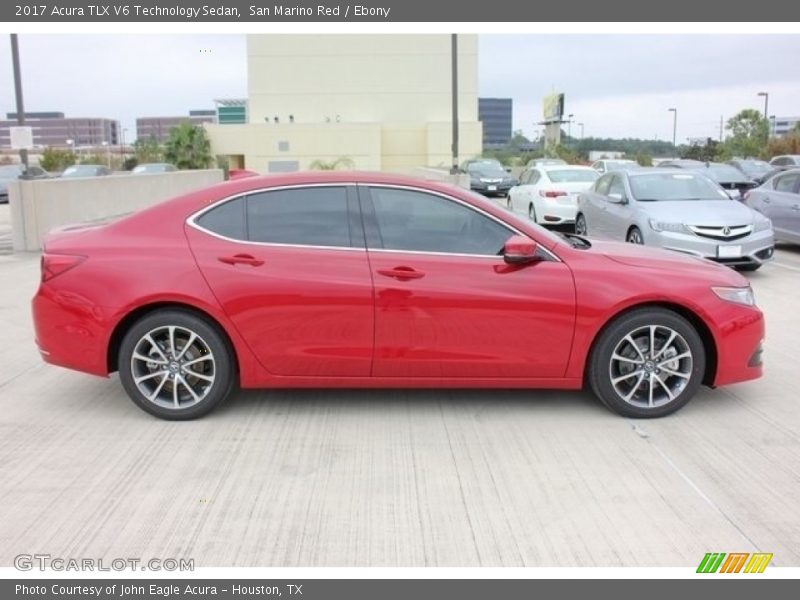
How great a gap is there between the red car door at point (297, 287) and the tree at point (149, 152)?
4641 centimetres

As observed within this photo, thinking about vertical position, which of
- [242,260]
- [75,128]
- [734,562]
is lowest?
[734,562]

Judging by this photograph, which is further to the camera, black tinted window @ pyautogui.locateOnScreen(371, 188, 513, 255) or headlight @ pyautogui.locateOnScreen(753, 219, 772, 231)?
headlight @ pyautogui.locateOnScreen(753, 219, 772, 231)

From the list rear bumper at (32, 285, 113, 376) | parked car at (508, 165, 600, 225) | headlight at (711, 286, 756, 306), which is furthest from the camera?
parked car at (508, 165, 600, 225)

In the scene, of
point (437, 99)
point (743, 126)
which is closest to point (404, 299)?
point (437, 99)

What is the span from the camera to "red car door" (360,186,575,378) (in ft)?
16.1

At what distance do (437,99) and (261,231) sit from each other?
51409mm

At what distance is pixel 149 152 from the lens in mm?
51250

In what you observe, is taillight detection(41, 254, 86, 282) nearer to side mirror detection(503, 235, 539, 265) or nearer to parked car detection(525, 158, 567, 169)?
side mirror detection(503, 235, 539, 265)

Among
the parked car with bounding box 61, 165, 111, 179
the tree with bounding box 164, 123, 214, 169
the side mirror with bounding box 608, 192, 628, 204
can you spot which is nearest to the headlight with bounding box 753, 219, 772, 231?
the side mirror with bounding box 608, 192, 628, 204

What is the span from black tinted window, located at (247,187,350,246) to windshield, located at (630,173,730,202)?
24.5 ft

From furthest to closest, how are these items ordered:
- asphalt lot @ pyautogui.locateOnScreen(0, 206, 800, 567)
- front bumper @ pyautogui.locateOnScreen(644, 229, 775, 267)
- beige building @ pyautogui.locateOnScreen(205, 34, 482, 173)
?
beige building @ pyautogui.locateOnScreen(205, 34, 482, 173) < front bumper @ pyautogui.locateOnScreen(644, 229, 775, 267) < asphalt lot @ pyautogui.locateOnScreen(0, 206, 800, 567)

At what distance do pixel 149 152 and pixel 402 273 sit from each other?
164 feet

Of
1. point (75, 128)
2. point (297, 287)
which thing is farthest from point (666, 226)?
point (75, 128)

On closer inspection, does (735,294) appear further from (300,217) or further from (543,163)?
(543,163)
